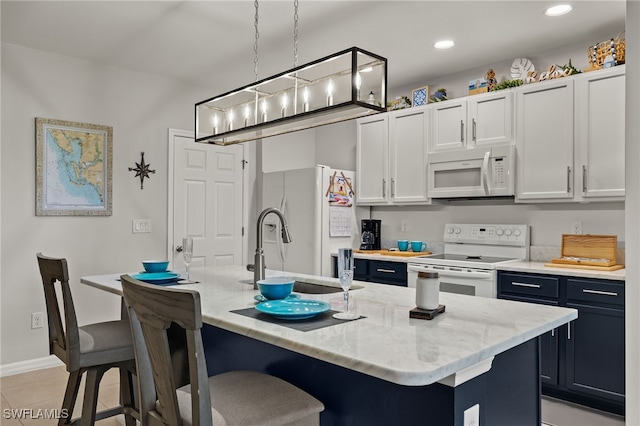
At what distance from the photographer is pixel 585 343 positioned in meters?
3.06

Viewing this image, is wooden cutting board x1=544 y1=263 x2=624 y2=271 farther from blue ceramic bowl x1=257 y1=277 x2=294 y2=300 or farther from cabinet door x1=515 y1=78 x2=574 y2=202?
blue ceramic bowl x1=257 y1=277 x2=294 y2=300

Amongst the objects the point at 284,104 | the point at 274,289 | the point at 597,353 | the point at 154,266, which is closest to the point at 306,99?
the point at 284,104

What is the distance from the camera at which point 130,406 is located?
2316 mm

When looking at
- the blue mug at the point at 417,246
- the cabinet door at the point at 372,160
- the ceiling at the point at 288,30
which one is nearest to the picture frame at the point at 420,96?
the ceiling at the point at 288,30

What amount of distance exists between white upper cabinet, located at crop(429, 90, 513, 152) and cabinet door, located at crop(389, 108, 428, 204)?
0.14 m

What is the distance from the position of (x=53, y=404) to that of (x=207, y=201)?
7.50ft

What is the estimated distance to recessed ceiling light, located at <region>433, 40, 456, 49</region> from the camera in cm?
356

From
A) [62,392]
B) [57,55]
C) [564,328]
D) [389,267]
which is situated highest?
[57,55]

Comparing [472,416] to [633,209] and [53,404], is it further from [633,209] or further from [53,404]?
[53,404]

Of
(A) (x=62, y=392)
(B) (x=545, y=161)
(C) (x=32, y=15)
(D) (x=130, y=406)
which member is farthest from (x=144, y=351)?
(B) (x=545, y=161)

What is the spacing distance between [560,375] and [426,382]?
102 inches

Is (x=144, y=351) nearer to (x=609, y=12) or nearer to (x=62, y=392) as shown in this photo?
(x=62, y=392)

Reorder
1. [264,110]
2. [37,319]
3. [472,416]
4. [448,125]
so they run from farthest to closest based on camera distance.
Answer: [448,125]
[37,319]
[264,110]
[472,416]

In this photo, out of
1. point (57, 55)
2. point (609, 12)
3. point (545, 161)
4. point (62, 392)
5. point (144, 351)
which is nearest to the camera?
point (144, 351)
